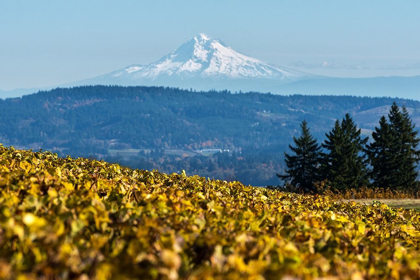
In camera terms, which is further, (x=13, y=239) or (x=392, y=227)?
(x=392, y=227)

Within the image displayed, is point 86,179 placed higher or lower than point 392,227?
higher

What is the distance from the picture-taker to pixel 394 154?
68.2m

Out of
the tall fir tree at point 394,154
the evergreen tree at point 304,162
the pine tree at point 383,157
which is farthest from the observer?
the evergreen tree at point 304,162

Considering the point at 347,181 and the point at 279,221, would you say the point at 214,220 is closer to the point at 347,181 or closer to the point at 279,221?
the point at 279,221

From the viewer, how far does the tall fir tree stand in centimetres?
6800

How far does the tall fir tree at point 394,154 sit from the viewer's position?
6800 cm

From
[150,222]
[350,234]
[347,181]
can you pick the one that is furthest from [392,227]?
[347,181]

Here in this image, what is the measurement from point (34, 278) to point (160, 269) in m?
0.59

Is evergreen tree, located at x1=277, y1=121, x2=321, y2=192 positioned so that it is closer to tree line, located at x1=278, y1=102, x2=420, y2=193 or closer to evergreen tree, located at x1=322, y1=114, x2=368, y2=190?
tree line, located at x1=278, y1=102, x2=420, y2=193

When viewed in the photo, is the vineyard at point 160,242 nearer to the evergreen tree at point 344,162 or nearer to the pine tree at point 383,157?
the evergreen tree at point 344,162

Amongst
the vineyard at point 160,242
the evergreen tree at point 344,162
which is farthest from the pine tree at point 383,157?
the vineyard at point 160,242

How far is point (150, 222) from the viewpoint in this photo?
158 inches

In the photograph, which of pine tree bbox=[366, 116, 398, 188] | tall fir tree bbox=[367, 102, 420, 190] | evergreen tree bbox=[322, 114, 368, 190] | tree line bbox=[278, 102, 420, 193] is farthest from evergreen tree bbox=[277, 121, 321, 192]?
tall fir tree bbox=[367, 102, 420, 190]

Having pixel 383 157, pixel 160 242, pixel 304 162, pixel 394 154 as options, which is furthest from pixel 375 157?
pixel 160 242
